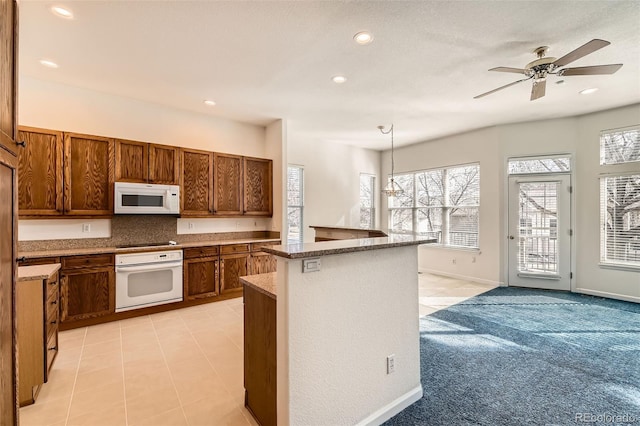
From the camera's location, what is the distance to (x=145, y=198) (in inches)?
156

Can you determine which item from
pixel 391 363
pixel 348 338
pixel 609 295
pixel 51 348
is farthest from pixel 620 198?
pixel 51 348

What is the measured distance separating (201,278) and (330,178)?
3.53m

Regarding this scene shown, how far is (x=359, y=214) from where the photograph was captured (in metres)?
7.19

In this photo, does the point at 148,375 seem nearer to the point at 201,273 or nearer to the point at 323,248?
the point at 201,273

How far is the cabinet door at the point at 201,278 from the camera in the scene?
4.11m

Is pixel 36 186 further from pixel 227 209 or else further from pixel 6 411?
pixel 6 411

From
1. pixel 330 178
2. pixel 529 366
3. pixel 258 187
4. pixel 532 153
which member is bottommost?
pixel 529 366

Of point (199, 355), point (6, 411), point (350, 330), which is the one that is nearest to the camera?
point (6, 411)

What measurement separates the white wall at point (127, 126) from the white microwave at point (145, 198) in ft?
1.60

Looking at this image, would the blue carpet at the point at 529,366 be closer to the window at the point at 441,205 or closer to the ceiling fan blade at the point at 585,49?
the window at the point at 441,205

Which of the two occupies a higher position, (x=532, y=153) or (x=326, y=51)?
(x=326, y=51)

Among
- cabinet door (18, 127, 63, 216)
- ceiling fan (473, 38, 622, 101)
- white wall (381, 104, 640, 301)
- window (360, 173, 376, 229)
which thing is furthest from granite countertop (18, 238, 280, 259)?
white wall (381, 104, 640, 301)

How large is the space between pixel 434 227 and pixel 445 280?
1.25m

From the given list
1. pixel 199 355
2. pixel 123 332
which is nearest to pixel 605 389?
pixel 199 355
